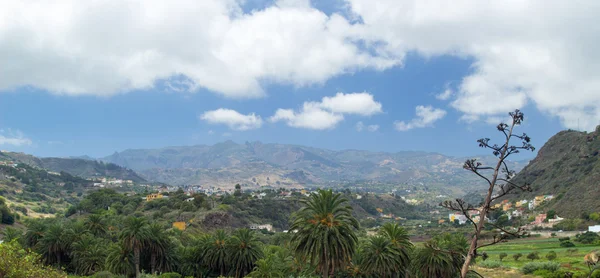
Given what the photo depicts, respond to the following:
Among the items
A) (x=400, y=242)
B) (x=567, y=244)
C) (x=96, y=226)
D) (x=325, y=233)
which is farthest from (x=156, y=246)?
(x=567, y=244)

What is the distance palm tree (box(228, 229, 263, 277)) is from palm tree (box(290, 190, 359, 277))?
18.1 meters

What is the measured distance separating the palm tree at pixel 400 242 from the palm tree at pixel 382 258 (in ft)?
0.70

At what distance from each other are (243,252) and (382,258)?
63.9 feet

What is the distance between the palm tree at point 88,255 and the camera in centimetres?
5374

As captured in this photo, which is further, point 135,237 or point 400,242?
point 135,237

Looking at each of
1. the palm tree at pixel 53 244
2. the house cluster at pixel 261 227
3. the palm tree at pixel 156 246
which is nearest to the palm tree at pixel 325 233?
the palm tree at pixel 156 246

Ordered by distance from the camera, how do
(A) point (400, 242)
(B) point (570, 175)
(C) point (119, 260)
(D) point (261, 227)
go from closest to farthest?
(A) point (400, 242), (C) point (119, 260), (D) point (261, 227), (B) point (570, 175)

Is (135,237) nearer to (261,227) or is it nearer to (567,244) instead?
(567,244)

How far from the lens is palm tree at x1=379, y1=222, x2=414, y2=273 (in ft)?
135

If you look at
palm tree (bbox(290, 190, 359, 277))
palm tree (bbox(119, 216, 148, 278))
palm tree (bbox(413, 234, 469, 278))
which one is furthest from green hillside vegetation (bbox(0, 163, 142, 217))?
palm tree (bbox(413, 234, 469, 278))

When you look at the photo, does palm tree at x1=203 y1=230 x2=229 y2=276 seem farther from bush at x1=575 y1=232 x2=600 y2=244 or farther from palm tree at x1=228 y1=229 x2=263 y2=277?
bush at x1=575 y1=232 x2=600 y2=244

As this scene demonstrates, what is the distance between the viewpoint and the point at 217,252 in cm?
5247

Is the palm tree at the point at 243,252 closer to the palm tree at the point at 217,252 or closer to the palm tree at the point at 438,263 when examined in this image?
the palm tree at the point at 217,252

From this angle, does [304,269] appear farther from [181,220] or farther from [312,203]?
[181,220]
